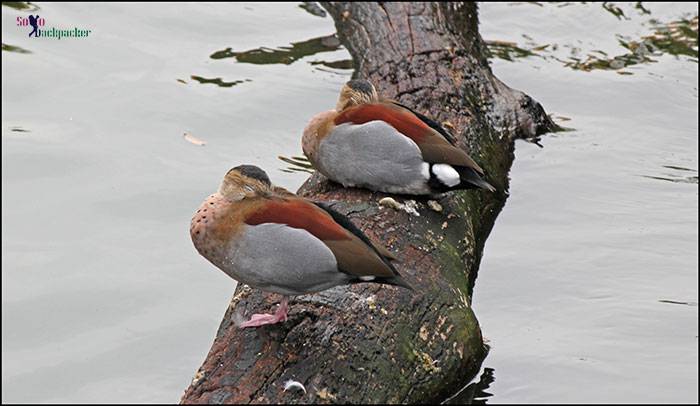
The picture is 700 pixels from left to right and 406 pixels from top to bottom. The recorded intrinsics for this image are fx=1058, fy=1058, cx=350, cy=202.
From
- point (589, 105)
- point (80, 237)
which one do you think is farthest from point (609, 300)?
point (80, 237)

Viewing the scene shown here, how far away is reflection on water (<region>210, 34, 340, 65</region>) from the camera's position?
10289mm

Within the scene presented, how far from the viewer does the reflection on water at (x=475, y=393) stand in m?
5.70

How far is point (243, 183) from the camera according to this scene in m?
5.12

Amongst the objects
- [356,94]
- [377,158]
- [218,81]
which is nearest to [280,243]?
[377,158]

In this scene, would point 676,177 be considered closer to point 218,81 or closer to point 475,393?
point 475,393

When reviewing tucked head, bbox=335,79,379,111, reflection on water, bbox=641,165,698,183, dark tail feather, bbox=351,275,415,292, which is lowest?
reflection on water, bbox=641,165,698,183

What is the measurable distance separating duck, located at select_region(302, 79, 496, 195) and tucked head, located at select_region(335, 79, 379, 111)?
0.28ft

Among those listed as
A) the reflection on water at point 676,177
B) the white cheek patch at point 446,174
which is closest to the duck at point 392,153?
the white cheek patch at point 446,174

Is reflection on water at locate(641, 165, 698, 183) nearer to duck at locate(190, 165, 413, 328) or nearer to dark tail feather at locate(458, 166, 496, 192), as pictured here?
dark tail feather at locate(458, 166, 496, 192)

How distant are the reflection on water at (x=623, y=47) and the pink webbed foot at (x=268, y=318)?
19.3ft

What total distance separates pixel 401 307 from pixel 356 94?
177 centimetres

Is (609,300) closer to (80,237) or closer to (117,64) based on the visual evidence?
(80,237)

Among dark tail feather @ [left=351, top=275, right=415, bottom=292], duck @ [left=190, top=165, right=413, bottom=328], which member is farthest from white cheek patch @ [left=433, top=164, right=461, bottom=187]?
dark tail feather @ [left=351, top=275, right=415, bottom=292]

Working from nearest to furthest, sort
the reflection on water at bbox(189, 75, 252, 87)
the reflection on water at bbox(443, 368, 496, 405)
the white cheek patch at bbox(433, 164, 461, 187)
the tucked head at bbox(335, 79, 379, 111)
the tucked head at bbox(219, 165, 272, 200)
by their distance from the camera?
the tucked head at bbox(219, 165, 272, 200) < the reflection on water at bbox(443, 368, 496, 405) < the white cheek patch at bbox(433, 164, 461, 187) < the tucked head at bbox(335, 79, 379, 111) < the reflection on water at bbox(189, 75, 252, 87)
